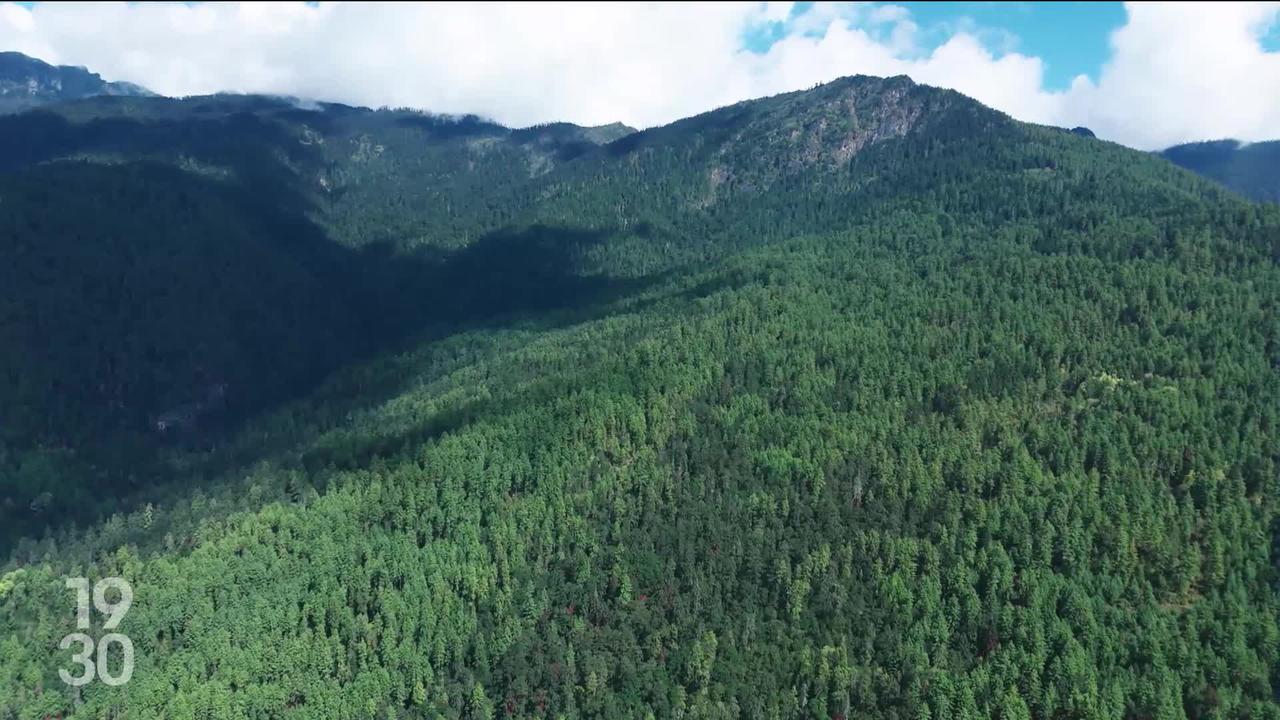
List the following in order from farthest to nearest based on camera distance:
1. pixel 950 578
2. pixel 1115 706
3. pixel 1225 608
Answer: pixel 950 578 → pixel 1225 608 → pixel 1115 706

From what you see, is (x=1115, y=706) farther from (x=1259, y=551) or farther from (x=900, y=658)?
(x=1259, y=551)

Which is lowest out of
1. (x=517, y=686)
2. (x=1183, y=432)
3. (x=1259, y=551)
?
(x=517, y=686)

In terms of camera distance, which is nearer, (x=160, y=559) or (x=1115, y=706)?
(x=1115, y=706)

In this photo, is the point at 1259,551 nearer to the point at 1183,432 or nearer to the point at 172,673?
Result: the point at 1183,432

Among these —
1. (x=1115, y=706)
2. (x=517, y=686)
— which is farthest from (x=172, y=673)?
(x=1115, y=706)

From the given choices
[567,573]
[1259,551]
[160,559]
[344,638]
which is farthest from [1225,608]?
[160,559]

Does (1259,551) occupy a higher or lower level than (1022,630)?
higher

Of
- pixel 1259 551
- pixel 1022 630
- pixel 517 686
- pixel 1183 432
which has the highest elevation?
pixel 1183 432

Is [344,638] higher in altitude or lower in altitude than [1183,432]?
lower

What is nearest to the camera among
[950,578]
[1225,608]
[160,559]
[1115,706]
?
[1115,706]
